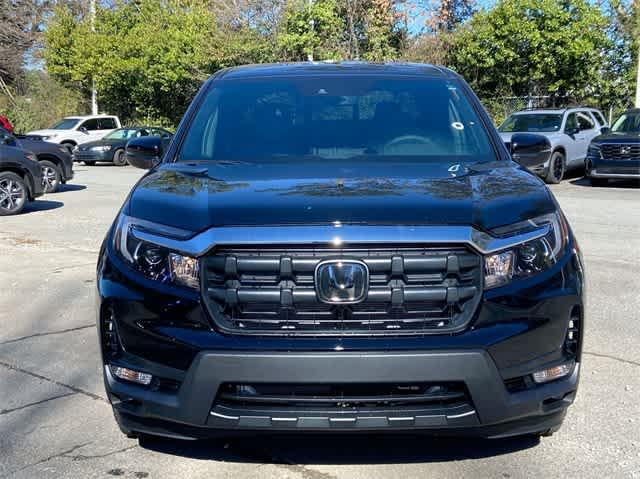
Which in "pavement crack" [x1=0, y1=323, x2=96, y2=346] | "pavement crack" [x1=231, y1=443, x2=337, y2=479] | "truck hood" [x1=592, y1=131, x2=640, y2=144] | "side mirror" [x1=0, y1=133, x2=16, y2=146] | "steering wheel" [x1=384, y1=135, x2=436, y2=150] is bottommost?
"pavement crack" [x1=0, y1=323, x2=96, y2=346]

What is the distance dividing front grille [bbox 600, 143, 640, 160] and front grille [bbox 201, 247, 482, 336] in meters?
15.9

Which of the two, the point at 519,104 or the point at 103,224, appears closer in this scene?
the point at 103,224

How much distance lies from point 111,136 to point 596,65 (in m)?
16.3

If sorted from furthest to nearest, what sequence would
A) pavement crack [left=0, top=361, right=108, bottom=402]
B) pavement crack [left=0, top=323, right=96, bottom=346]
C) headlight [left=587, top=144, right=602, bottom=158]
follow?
headlight [left=587, top=144, right=602, bottom=158] < pavement crack [left=0, top=323, right=96, bottom=346] < pavement crack [left=0, top=361, right=108, bottom=402]

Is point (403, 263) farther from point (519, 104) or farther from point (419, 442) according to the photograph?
point (519, 104)

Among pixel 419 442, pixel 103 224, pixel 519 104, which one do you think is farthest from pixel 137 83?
pixel 419 442

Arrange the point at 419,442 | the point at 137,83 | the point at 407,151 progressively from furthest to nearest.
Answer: the point at 137,83, the point at 407,151, the point at 419,442

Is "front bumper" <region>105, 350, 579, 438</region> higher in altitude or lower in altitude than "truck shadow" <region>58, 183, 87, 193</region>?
higher

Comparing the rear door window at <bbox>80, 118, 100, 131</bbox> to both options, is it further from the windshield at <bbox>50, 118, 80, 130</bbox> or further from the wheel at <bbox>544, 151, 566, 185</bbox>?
the wheel at <bbox>544, 151, 566, 185</bbox>

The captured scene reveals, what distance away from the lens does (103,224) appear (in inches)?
499

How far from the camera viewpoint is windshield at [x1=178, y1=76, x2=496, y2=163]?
14.0 ft

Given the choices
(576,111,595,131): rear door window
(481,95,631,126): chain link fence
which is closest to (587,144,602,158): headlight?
(576,111,595,131): rear door window

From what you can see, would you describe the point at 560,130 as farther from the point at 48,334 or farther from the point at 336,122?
the point at 336,122

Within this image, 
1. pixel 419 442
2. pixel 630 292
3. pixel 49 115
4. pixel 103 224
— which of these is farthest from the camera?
pixel 49 115
